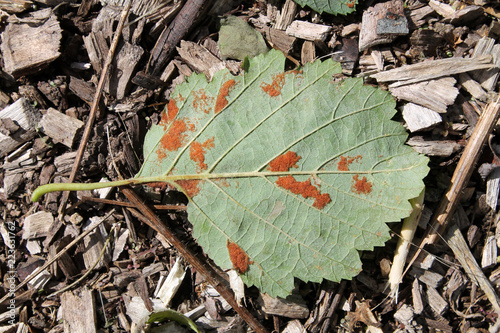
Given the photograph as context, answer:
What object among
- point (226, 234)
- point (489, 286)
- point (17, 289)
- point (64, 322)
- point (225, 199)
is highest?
point (225, 199)

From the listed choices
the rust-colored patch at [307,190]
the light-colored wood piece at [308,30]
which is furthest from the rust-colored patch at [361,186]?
the light-colored wood piece at [308,30]

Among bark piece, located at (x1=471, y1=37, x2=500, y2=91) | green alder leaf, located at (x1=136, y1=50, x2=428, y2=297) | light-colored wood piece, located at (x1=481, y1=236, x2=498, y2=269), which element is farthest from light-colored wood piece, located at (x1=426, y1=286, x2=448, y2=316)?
bark piece, located at (x1=471, y1=37, x2=500, y2=91)

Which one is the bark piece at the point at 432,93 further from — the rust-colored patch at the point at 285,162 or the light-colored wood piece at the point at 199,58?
the light-colored wood piece at the point at 199,58

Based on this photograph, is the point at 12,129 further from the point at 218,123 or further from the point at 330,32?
the point at 330,32

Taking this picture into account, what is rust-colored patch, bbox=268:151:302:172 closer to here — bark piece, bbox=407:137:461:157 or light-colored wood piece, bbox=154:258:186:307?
bark piece, bbox=407:137:461:157

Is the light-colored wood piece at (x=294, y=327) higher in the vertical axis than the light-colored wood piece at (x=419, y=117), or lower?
lower

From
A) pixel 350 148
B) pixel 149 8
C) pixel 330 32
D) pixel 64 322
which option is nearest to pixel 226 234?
pixel 350 148

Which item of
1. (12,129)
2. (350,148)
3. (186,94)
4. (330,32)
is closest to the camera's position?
(350,148)
